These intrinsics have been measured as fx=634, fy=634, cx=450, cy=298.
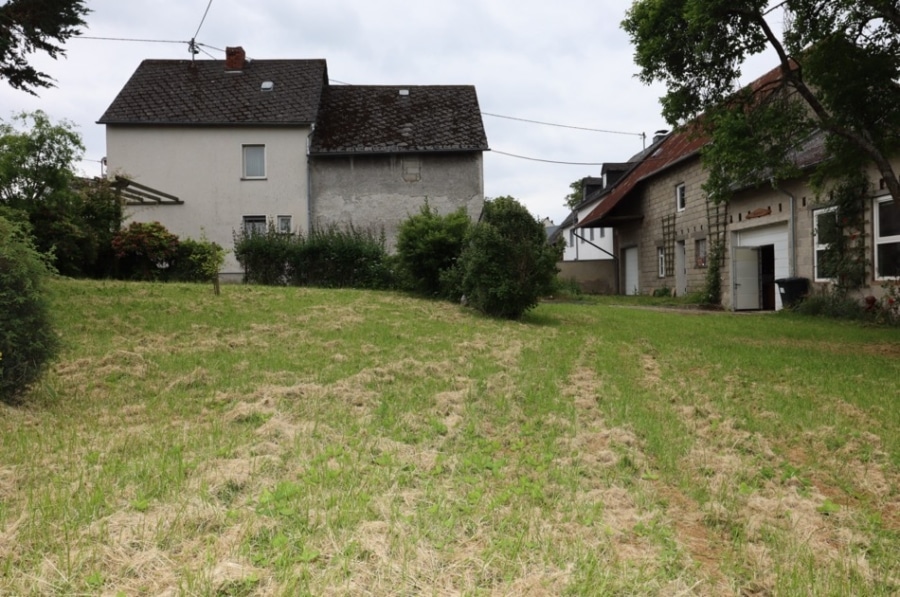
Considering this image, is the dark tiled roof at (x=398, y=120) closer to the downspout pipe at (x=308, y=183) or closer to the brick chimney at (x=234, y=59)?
the downspout pipe at (x=308, y=183)

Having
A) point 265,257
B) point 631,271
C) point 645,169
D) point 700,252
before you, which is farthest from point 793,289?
point 265,257

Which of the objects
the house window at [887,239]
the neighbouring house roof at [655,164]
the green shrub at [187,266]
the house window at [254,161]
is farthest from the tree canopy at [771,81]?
the house window at [254,161]

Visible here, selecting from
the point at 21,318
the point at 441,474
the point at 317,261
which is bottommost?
the point at 441,474

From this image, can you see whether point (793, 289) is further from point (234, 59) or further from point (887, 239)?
point (234, 59)

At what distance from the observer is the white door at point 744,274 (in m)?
19.8

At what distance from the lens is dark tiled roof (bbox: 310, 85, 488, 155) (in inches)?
996

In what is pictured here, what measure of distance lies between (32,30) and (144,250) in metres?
9.72

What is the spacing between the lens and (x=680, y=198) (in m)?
24.1

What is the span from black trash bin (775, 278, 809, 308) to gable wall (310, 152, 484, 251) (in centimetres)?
1180

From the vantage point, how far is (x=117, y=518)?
9.98 feet

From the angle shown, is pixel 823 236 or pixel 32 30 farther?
pixel 823 236

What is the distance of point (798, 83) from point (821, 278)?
747cm

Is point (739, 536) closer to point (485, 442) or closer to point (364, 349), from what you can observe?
point (485, 442)

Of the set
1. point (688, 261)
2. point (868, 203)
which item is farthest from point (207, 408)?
point (688, 261)
